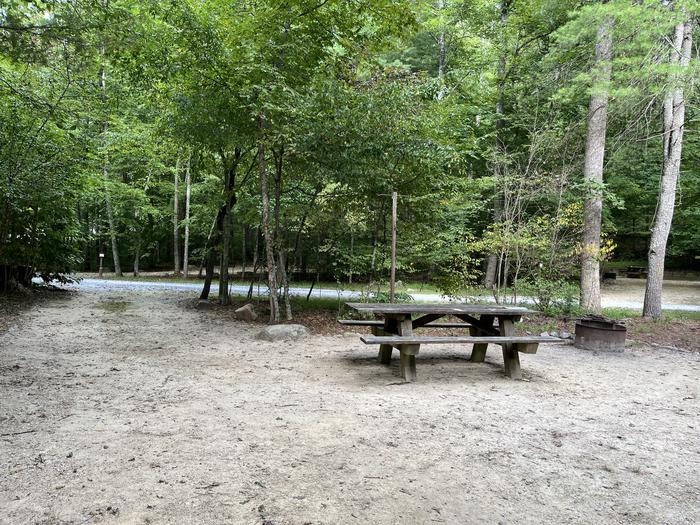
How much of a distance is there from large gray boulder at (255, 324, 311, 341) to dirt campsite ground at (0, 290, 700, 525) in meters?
1.01

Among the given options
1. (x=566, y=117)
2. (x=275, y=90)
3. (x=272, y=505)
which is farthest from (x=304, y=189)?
(x=566, y=117)

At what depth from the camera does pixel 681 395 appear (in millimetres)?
4539

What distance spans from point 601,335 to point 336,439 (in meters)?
5.03

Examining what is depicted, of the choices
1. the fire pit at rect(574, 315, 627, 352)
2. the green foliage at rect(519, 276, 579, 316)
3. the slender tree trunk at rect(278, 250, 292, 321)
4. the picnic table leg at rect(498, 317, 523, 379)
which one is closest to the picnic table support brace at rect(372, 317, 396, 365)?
the picnic table leg at rect(498, 317, 523, 379)

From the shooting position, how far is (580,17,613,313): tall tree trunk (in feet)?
29.6

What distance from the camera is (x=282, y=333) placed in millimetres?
7000

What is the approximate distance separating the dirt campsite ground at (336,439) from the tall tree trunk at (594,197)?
3.55m

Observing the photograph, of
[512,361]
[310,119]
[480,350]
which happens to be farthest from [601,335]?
[310,119]

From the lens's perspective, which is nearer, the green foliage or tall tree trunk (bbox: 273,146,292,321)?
tall tree trunk (bbox: 273,146,292,321)

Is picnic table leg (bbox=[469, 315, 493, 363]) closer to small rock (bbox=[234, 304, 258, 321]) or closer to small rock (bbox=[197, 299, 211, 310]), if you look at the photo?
small rock (bbox=[234, 304, 258, 321])

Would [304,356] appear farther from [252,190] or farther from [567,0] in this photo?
[567,0]

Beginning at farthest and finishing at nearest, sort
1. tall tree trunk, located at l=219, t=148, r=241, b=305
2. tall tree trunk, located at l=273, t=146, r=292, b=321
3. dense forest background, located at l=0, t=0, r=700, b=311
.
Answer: tall tree trunk, located at l=219, t=148, r=241, b=305 < tall tree trunk, located at l=273, t=146, r=292, b=321 < dense forest background, located at l=0, t=0, r=700, b=311

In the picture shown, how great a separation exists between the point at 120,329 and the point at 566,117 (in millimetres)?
13019

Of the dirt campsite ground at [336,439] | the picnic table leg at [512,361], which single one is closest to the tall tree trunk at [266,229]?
the dirt campsite ground at [336,439]
